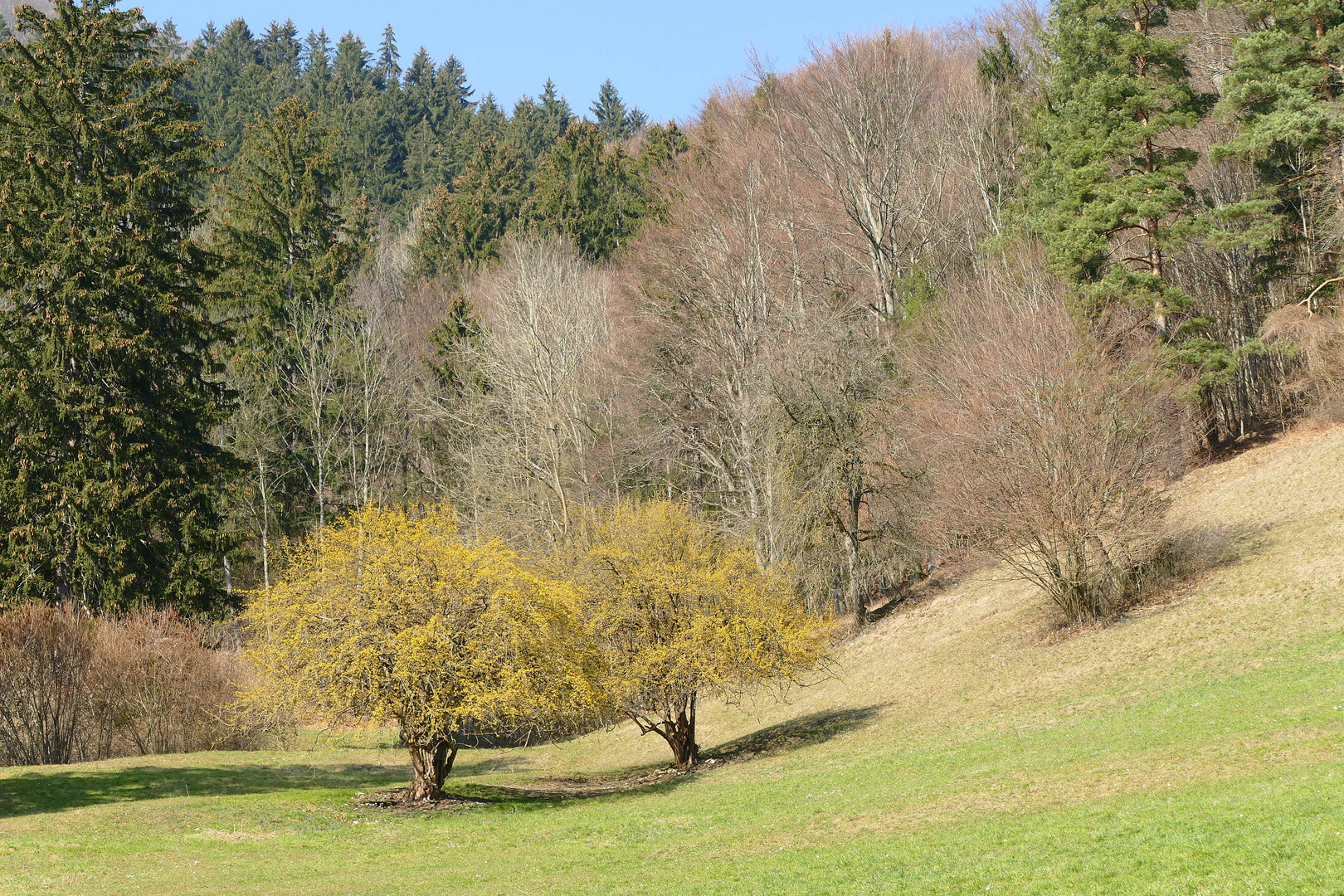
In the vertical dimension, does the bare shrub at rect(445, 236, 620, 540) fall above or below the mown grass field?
above

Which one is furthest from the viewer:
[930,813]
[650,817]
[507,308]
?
[507,308]

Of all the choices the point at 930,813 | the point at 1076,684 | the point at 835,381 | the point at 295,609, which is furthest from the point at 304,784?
the point at 835,381

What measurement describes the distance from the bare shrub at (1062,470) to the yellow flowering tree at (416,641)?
11372 mm

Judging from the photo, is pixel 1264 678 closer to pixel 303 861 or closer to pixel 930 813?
pixel 930 813

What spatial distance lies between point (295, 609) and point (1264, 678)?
17061 mm

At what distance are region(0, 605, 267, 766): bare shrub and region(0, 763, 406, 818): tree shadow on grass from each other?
4.27 feet

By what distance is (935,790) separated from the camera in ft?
53.1

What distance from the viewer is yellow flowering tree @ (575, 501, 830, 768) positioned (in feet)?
76.9

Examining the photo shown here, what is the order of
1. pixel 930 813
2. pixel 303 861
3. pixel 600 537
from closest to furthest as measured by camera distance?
pixel 930 813 < pixel 303 861 < pixel 600 537

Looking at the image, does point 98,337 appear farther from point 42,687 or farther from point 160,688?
point 42,687

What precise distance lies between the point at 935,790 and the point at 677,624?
883 centimetres

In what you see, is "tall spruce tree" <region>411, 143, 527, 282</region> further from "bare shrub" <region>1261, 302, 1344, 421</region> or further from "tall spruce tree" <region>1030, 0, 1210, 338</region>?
"bare shrub" <region>1261, 302, 1344, 421</region>

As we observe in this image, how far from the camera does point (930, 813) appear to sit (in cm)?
1481

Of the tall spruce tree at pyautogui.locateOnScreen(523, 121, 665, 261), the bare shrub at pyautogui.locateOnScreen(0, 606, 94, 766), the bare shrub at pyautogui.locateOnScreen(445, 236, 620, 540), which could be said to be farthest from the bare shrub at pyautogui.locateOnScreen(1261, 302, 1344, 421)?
the tall spruce tree at pyautogui.locateOnScreen(523, 121, 665, 261)
